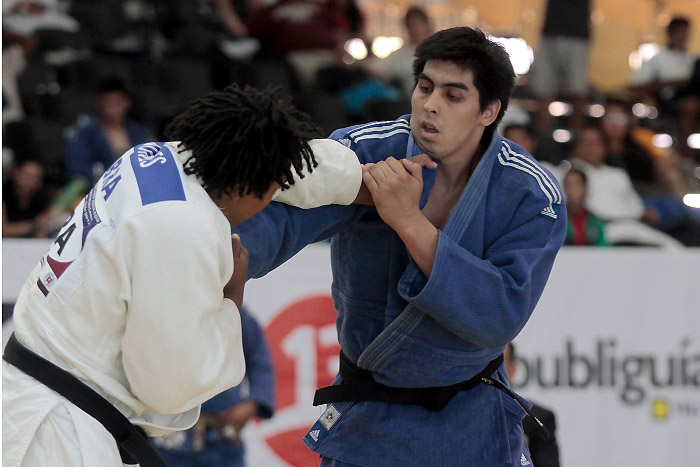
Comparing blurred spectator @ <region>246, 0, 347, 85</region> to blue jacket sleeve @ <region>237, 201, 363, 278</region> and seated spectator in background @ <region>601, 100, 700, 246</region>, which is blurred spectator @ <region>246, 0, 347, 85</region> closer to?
seated spectator in background @ <region>601, 100, 700, 246</region>

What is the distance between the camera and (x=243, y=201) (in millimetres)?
2156

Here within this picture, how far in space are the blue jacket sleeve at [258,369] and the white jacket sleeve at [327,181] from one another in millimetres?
1931

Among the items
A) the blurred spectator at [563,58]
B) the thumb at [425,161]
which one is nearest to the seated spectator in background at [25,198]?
the thumb at [425,161]

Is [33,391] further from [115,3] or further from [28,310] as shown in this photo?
[115,3]

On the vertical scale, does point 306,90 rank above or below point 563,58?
above

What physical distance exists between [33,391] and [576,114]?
22.0 ft

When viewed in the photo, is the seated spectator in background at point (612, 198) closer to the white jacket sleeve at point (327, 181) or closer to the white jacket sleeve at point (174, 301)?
the white jacket sleeve at point (327, 181)

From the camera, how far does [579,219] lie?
604 cm

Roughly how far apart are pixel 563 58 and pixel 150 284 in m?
6.69

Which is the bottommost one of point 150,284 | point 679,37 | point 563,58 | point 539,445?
point 539,445

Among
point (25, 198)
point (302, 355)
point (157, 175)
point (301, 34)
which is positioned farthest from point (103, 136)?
point (157, 175)

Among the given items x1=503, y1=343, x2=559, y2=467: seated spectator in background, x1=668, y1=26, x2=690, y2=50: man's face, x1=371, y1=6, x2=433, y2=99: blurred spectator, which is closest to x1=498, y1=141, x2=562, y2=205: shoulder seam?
x1=503, y1=343, x2=559, y2=467: seated spectator in background

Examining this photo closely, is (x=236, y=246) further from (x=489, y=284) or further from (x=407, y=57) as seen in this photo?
(x=407, y=57)

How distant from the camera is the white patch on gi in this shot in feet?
9.46
